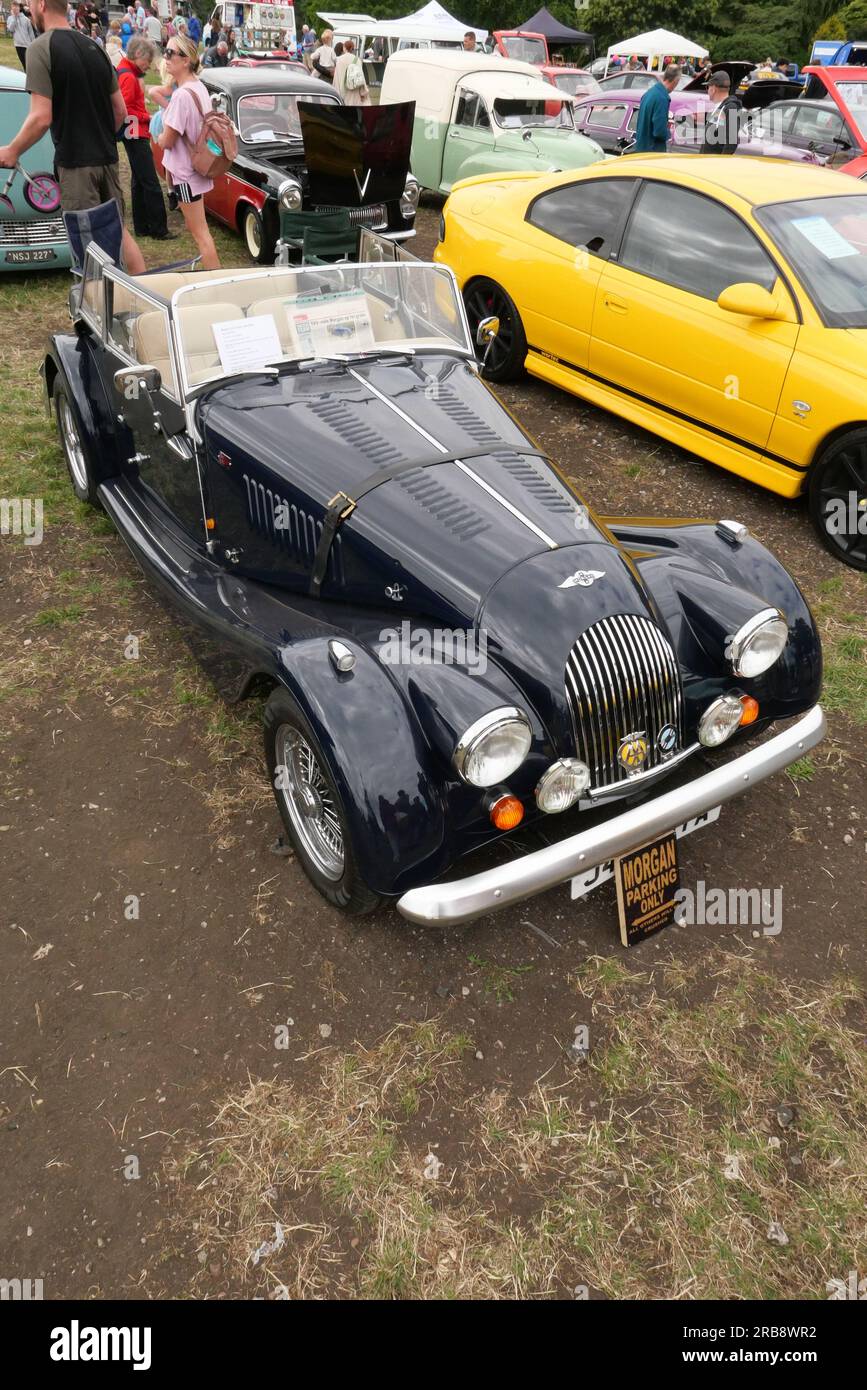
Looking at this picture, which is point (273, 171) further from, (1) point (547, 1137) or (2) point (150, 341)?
(1) point (547, 1137)

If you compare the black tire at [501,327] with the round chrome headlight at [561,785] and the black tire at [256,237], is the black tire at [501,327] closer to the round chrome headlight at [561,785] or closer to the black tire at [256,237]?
the black tire at [256,237]

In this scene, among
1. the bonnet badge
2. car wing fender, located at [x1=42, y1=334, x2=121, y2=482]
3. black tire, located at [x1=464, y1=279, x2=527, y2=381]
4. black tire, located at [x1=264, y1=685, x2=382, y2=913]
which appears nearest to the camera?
black tire, located at [x1=264, y1=685, x2=382, y2=913]

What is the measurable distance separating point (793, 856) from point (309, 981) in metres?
1.90

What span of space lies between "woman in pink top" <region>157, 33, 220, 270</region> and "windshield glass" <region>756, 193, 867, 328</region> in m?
4.10

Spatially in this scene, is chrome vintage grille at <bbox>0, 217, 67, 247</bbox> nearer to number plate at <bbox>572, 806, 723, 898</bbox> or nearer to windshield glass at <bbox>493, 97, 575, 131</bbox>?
windshield glass at <bbox>493, 97, 575, 131</bbox>

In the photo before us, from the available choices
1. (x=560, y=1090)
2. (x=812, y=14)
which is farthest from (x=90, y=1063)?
(x=812, y=14)

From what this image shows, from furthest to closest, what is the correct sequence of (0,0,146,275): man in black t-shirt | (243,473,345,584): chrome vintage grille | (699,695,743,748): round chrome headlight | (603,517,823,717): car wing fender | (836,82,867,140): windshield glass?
1. (836,82,867,140): windshield glass
2. (0,0,146,275): man in black t-shirt
3. (243,473,345,584): chrome vintage grille
4. (603,517,823,717): car wing fender
5. (699,695,743,748): round chrome headlight

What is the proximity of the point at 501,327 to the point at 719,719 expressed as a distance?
192 inches

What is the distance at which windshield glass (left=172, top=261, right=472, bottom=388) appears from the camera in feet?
12.5

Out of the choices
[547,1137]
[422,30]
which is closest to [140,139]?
[547,1137]

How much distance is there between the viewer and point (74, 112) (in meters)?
6.10

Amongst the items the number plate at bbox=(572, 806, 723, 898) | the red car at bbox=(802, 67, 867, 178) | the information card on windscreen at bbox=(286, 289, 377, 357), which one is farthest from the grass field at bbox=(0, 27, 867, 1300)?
the red car at bbox=(802, 67, 867, 178)

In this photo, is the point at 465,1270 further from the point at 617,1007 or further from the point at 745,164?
the point at 745,164
